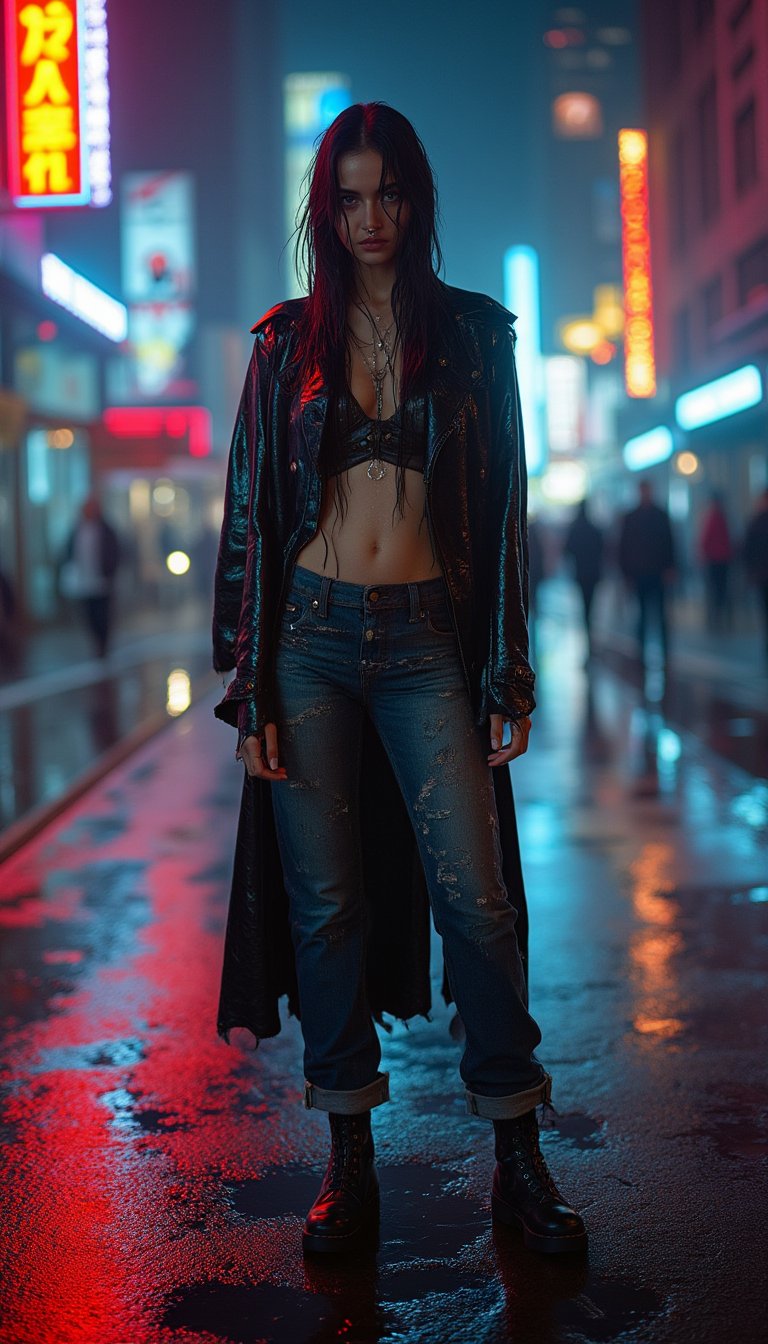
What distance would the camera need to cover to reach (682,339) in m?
43.8

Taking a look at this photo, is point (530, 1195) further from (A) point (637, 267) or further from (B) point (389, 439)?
(A) point (637, 267)

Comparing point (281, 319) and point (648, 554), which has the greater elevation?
point (648, 554)

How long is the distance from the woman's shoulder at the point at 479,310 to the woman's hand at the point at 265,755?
89cm

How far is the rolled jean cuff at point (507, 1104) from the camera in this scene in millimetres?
3072

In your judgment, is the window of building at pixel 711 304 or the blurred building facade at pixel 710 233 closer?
the blurred building facade at pixel 710 233

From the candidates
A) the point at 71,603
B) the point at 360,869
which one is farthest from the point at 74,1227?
the point at 71,603

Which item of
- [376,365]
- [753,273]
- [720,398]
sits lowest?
[376,365]

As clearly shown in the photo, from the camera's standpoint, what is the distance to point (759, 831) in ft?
25.6

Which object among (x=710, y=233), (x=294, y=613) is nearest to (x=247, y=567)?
(x=294, y=613)

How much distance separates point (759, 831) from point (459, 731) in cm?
504

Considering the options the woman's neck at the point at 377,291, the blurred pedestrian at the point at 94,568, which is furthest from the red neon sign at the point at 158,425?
the woman's neck at the point at 377,291

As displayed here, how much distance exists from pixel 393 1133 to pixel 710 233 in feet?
123

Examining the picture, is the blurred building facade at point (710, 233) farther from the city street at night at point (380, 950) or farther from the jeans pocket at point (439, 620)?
the jeans pocket at point (439, 620)

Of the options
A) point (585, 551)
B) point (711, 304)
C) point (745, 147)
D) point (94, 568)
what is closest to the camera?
point (585, 551)
